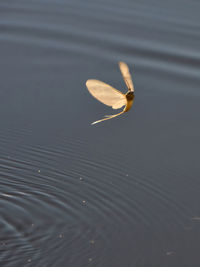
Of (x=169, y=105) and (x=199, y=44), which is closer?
(x=169, y=105)

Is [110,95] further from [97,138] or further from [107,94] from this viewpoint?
[97,138]

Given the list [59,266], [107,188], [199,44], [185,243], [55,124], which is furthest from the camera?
[199,44]

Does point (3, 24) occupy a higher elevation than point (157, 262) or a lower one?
higher

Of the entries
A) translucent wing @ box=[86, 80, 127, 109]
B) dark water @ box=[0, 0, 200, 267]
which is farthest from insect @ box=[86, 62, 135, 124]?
dark water @ box=[0, 0, 200, 267]

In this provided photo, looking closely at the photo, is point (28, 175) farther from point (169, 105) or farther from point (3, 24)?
point (3, 24)

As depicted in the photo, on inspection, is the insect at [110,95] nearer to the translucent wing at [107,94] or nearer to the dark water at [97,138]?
the translucent wing at [107,94]

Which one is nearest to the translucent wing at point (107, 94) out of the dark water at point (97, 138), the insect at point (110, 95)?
the insect at point (110, 95)

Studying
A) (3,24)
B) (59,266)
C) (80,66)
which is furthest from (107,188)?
(3,24)

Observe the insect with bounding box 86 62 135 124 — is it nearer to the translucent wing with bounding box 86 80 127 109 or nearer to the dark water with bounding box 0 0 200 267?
the translucent wing with bounding box 86 80 127 109
